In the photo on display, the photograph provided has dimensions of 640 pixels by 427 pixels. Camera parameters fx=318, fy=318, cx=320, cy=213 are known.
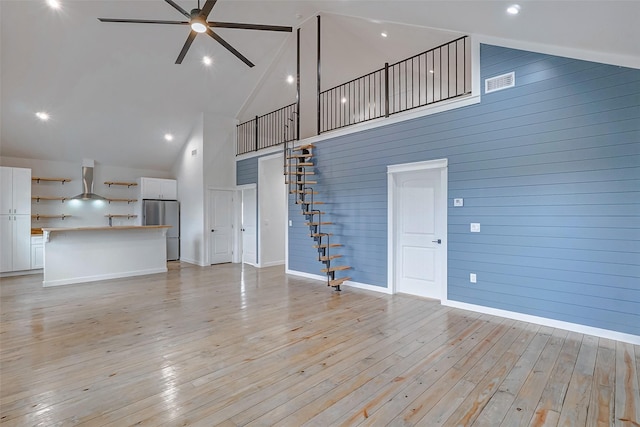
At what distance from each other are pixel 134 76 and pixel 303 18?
3.69 metres

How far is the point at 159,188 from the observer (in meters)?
9.07

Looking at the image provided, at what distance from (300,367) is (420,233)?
313 centimetres

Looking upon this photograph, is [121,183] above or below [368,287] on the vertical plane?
above

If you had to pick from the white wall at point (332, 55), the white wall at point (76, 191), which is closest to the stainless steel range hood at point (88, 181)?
the white wall at point (76, 191)

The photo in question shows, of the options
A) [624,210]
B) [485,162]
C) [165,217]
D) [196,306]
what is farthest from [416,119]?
[165,217]

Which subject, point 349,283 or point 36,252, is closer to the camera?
point 349,283

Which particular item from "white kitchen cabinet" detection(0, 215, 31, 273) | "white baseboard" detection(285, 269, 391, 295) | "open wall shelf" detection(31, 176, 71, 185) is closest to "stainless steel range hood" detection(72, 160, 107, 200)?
"open wall shelf" detection(31, 176, 71, 185)

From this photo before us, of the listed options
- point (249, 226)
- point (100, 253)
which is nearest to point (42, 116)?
point (100, 253)

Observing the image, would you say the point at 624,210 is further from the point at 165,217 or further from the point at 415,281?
the point at 165,217

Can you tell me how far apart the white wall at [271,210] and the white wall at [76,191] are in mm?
3928

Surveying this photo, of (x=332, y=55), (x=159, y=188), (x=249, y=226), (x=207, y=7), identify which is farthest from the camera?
(x=159, y=188)

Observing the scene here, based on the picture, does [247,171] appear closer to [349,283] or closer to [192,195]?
[192,195]

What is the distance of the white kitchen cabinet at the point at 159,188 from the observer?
884 centimetres

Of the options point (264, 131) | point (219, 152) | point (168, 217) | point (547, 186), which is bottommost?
point (168, 217)
